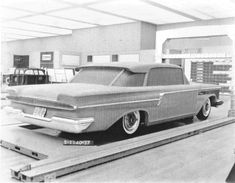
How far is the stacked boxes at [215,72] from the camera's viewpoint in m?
7.18

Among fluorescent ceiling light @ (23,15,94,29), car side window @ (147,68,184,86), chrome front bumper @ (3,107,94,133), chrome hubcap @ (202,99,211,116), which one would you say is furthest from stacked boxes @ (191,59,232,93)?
fluorescent ceiling light @ (23,15,94,29)

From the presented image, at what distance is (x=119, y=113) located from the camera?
3.44m

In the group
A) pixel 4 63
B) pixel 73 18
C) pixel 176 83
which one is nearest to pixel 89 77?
pixel 176 83

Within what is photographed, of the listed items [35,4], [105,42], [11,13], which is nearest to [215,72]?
[35,4]

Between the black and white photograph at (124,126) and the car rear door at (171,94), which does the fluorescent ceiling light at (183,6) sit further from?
the car rear door at (171,94)

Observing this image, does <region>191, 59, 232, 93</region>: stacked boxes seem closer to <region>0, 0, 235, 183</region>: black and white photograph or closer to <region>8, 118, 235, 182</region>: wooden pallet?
<region>0, 0, 235, 183</region>: black and white photograph

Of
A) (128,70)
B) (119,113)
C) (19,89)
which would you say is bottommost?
(119,113)

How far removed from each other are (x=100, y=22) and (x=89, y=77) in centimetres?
957

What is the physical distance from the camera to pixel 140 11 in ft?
34.8

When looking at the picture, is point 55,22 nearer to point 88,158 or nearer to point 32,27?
point 32,27

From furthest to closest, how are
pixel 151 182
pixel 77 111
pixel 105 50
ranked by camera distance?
1. pixel 105 50
2. pixel 77 111
3. pixel 151 182

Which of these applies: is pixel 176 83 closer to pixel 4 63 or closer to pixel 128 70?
pixel 128 70

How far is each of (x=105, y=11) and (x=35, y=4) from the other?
8.31 ft

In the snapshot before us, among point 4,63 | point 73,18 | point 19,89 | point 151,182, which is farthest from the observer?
point 4,63
